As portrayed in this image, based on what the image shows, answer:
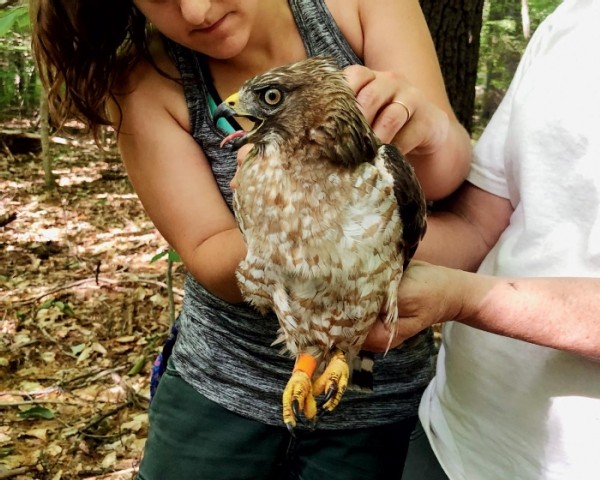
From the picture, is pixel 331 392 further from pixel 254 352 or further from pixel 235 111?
pixel 235 111

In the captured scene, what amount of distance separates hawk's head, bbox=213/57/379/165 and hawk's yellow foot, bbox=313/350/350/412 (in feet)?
1.87

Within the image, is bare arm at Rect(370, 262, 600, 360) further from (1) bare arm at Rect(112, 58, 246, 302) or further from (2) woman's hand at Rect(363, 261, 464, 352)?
(1) bare arm at Rect(112, 58, 246, 302)

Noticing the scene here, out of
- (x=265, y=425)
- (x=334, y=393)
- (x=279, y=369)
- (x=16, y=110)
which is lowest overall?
(x=16, y=110)

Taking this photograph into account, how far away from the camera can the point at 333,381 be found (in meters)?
1.66

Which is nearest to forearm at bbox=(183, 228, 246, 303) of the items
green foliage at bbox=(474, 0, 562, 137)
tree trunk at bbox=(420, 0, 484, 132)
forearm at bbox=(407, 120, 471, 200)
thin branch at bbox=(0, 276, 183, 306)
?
forearm at bbox=(407, 120, 471, 200)

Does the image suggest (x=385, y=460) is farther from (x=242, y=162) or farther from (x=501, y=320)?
(x=242, y=162)

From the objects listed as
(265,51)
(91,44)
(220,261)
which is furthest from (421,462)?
(91,44)

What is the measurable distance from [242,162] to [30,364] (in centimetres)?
422

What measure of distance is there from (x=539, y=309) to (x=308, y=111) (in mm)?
780

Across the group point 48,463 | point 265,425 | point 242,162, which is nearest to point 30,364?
point 48,463

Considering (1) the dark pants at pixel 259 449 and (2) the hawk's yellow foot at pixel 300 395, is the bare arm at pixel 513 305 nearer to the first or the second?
(2) the hawk's yellow foot at pixel 300 395

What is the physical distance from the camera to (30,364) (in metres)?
5.11

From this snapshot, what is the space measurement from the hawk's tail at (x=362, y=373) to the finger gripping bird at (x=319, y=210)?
322 millimetres

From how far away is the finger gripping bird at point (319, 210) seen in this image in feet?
5.01
